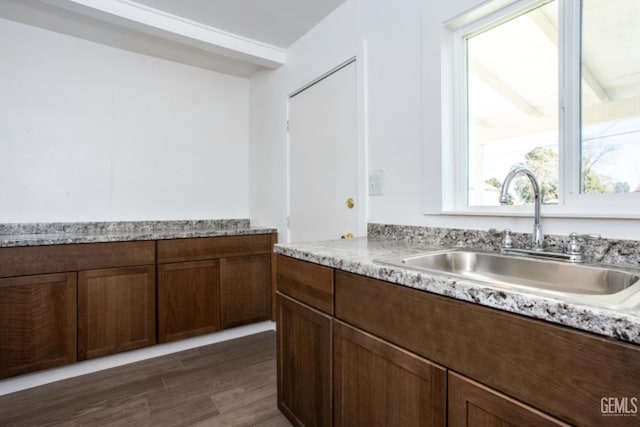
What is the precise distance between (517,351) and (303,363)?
2.94 ft

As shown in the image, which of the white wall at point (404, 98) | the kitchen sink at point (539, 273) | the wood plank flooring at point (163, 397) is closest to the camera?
the kitchen sink at point (539, 273)

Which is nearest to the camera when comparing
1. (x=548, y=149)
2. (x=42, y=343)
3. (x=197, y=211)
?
(x=548, y=149)

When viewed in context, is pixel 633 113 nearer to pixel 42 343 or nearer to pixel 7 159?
pixel 42 343

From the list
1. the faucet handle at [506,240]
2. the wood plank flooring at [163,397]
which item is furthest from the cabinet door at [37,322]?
the faucet handle at [506,240]

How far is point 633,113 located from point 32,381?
10.5 feet

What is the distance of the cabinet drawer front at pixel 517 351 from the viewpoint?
0.56 meters

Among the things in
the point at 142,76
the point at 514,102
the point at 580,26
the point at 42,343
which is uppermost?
the point at 142,76

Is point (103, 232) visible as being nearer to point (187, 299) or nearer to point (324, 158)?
point (187, 299)

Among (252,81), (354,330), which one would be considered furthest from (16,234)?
(354,330)

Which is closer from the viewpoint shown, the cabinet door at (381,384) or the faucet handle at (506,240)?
the cabinet door at (381,384)

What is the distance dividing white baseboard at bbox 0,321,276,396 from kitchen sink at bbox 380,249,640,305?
77.6 inches

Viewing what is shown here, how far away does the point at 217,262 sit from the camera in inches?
98.1

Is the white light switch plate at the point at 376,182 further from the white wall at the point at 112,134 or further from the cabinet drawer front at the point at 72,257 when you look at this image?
the white wall at the point at 112,134

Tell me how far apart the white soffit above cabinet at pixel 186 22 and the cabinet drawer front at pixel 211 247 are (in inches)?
57.1
